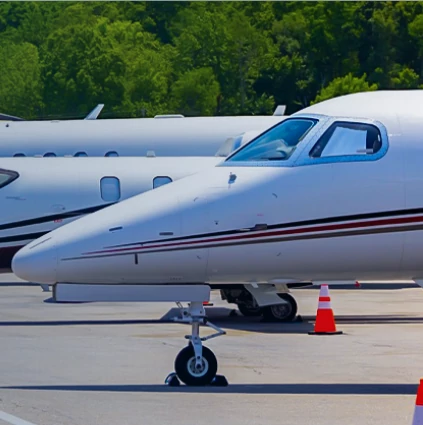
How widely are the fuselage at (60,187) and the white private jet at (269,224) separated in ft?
30.1

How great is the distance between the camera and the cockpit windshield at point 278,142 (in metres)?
12.0

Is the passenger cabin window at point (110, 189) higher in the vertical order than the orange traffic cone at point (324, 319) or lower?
higher

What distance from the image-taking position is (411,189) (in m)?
11.8

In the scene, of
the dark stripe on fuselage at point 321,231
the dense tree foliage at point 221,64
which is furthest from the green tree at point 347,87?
the dark stripe on fuselage at point 321,231

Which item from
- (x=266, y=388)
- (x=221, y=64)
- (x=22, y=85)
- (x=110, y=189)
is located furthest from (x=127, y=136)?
(x=22, y=85)

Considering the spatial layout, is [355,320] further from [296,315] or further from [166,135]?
[166,135]

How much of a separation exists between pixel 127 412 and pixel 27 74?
76.6m

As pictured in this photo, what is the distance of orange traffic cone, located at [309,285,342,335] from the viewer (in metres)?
17.0

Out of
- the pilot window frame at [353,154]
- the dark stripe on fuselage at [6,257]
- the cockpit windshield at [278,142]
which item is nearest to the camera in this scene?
the pilot window frame at [353,154]

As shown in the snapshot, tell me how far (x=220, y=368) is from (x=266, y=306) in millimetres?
4845

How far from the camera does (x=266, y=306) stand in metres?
18.4

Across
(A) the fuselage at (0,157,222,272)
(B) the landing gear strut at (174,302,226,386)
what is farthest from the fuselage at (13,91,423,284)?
(A) the fuselage at (0,157,222,272)

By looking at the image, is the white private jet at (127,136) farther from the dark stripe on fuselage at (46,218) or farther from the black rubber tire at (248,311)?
the black rubber tire at (248,311)

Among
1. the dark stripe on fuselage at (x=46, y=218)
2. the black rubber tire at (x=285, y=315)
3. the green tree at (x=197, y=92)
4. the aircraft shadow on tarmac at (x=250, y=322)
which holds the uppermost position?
the green tree at (x=197, y=92)
